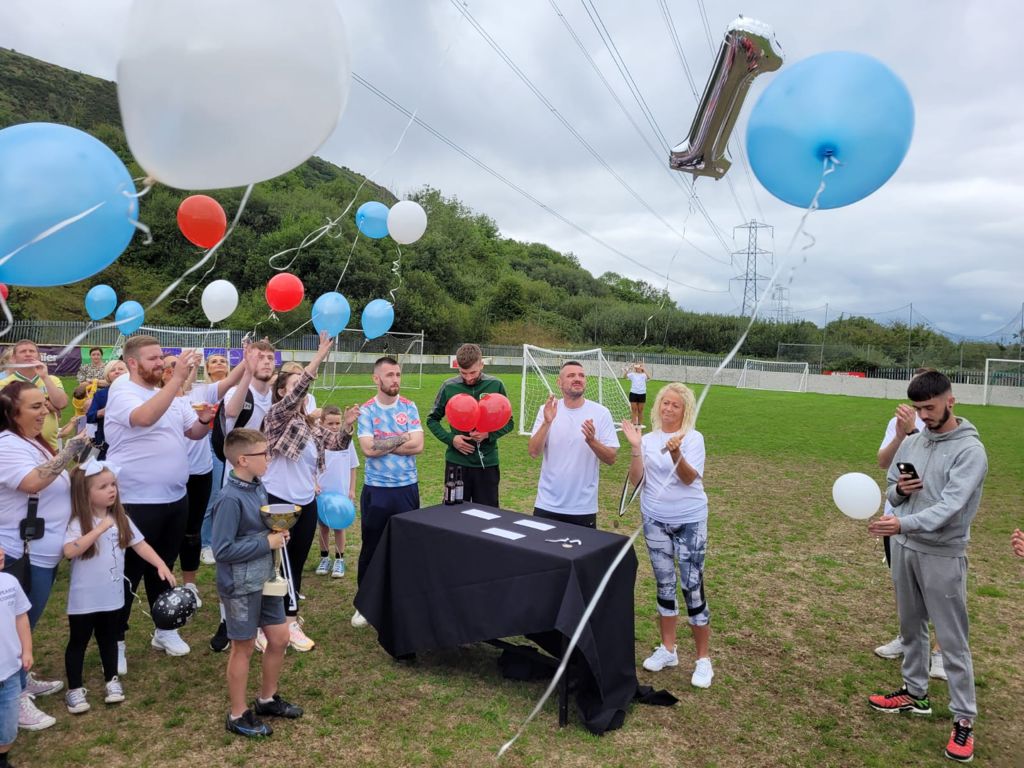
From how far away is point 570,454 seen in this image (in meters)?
4.11

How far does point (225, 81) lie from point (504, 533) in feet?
8.05

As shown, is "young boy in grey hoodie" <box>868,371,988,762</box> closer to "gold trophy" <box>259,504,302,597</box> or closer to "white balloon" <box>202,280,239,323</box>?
"gold trophy" <box>259,504,302,597</box>

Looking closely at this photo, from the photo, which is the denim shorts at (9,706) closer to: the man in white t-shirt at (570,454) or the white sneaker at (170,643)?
the white sneaker at (170,643)

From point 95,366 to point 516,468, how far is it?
20.3 feet

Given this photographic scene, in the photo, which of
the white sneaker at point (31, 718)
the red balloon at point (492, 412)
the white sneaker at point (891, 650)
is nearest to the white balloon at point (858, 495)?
the white sneaker at point (891, 650)

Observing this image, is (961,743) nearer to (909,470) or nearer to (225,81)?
(909,470)

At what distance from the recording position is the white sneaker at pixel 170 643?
3.86 metres

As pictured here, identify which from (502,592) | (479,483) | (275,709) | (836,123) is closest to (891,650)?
(502,592)

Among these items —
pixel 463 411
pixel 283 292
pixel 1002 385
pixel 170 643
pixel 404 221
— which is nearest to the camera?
pixel 170 643

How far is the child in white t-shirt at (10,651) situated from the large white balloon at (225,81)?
70.4 inches

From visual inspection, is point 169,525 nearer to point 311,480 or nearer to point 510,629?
point 311,480

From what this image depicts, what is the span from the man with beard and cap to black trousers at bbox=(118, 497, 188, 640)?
3.56 ft

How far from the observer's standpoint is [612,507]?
770 cm

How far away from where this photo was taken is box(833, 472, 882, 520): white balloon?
3760 mm
